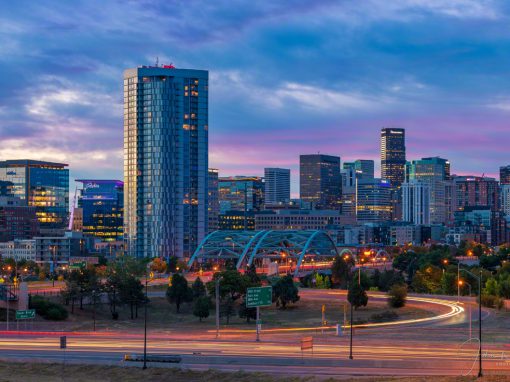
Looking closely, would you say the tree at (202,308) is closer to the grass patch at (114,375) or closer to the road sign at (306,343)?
the road sign at (306,343)

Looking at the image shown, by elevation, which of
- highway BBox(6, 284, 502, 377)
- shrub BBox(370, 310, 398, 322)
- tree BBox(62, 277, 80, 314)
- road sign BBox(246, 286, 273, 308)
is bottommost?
shrub BBox(370, 310, 398, 322)

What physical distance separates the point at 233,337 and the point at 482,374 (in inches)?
1473

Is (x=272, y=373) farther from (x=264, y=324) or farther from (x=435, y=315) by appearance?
(x=435, y=315)

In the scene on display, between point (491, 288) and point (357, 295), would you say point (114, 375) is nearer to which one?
point (357, 295)

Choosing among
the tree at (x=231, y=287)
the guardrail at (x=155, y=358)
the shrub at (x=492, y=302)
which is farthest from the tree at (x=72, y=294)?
the shrub at (x=492, y=302)

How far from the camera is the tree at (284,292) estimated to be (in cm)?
13388

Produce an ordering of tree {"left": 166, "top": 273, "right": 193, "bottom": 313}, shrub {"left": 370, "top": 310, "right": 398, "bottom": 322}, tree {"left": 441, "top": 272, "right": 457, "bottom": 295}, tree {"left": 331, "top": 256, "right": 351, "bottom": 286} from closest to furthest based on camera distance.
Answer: shrub {"left": 370, "top": 310, "right": 398, "bottom": 322}
tree {"left": 166, "top": 273, "right": 193, "bottom": 313}
tree {"left": 441, "top": 272, "right": 457, "bottom": 295}
tree {"left": 331, "top": 256, "right": 351, "bottom": 286}

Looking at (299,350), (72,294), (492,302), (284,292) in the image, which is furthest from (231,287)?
(299,350)

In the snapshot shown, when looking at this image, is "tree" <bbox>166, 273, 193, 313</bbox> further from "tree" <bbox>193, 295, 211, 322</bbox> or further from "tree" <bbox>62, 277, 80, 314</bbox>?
"tree" <bbox>193, 295, 211, 322</bbox>

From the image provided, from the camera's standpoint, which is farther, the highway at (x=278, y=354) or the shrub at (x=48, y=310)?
the shrub at (x=48, y=310)

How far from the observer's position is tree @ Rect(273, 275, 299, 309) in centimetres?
13388

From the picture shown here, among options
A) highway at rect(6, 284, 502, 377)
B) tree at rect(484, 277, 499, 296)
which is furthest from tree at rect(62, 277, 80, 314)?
tree at rect(484, 277, 499, 296)

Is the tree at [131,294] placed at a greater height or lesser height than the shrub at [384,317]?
greater

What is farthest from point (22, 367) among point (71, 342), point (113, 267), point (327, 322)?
point (113, 267)
